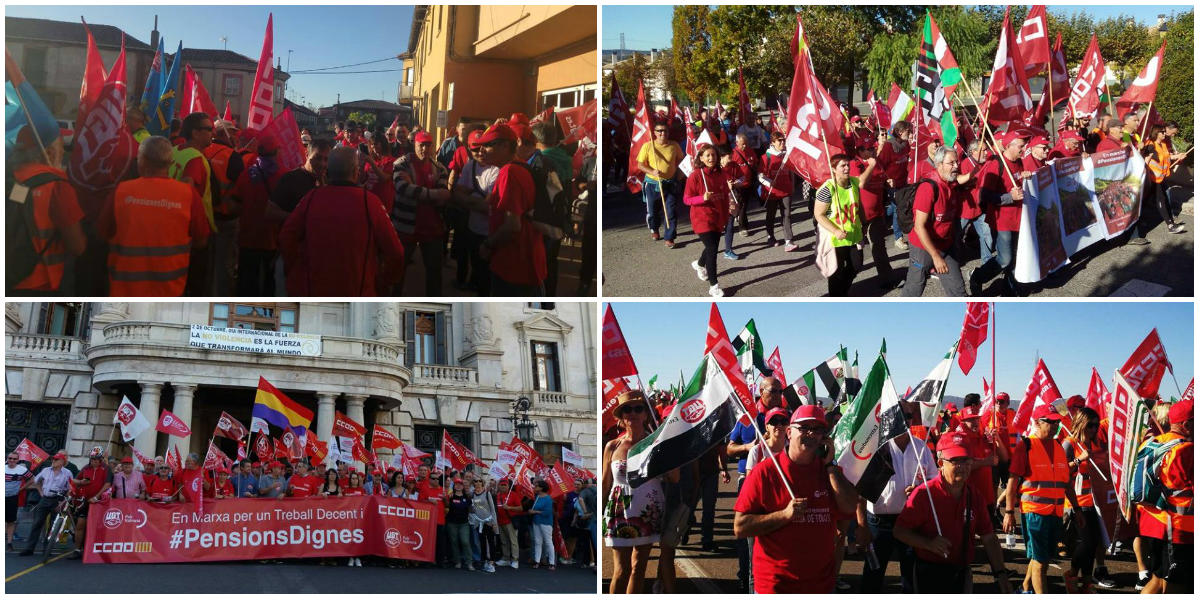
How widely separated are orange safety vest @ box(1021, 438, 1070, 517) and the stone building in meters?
14.9

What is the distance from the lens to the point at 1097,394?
32.6 feet

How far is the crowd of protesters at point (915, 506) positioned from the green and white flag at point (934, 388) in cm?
20

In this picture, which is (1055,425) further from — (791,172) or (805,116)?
(791,172)

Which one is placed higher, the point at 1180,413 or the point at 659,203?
the point at 659,203

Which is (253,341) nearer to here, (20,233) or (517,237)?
(20,233)

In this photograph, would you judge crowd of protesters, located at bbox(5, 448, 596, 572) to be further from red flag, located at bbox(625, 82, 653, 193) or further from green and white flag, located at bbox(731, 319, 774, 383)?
red flag, located at bbox(625, 82, 653, 193)

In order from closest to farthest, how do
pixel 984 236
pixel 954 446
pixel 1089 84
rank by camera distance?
1. pixel 954 446
2. pixel 984 236
3. pixel 1089 84

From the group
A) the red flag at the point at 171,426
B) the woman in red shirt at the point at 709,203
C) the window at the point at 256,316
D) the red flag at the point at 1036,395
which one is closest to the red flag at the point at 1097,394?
the red flag at the point at 1036,395

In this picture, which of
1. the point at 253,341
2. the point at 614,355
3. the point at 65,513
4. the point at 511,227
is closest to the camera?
the point at 614,355

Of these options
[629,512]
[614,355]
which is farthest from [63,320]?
[629,512]

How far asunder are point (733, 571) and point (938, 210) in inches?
140

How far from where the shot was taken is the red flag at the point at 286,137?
8.49 m

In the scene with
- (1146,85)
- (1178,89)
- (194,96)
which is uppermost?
(1178,89)

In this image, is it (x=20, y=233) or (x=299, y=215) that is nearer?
(x=299, y=215)
